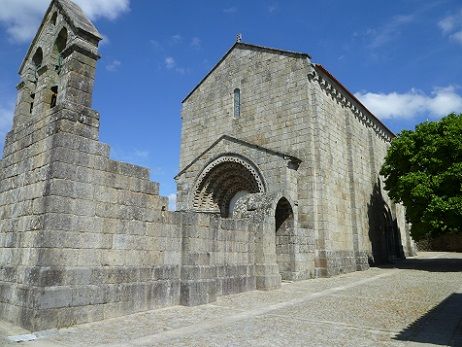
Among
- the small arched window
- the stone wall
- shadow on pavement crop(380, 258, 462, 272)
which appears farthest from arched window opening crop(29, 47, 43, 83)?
shadow on pavement crop(380, 258, 462, 272)

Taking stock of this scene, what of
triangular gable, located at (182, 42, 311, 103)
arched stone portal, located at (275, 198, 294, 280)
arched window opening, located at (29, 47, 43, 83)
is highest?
triangular gable, located at (182, 42, 311, 103)

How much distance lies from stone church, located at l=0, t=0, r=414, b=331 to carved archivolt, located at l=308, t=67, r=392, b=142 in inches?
5.1

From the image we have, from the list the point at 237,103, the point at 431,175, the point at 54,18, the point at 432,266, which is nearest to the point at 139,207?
the point at 54,18

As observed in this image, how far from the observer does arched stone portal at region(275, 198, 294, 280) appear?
12875 millimetres

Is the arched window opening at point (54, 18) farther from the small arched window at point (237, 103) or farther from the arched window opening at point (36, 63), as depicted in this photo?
the small arched window at point (237, 103)

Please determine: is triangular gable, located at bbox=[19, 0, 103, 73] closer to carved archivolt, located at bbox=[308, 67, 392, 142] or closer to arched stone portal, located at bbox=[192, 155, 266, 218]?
arched stone portal, located at bbox=[192, 155, 266, 218]

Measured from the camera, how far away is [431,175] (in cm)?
1595

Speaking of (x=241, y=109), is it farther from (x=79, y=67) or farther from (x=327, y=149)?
(x=79, y=67)

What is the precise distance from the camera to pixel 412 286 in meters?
11.1

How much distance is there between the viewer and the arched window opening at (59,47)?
8.05 metres

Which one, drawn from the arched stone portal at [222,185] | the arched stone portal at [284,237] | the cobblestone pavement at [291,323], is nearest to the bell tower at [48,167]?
the cobblestone pavement at [291,323]

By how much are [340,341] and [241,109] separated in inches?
545

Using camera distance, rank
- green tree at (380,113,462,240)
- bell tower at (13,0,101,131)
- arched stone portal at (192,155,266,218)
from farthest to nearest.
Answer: arched stone portal at (192,155,266,218), green tree at (380,113,462,240), bell tower at (13,0,101,131)

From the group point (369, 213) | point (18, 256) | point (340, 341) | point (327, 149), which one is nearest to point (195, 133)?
point (327, 149)
